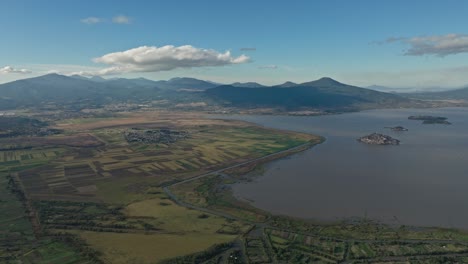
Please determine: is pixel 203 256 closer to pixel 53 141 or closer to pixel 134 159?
pixel 134 159

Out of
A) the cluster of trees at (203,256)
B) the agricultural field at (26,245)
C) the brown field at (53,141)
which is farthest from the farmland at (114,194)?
the cluster of trees at (203,256)

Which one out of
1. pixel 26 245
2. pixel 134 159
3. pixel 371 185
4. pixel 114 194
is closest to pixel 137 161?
pixel 134 159

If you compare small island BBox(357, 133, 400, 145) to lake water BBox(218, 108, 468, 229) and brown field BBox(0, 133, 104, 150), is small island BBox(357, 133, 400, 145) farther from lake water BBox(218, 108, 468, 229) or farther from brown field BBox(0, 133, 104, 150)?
brown field BBox(0, 133, 104, 150)

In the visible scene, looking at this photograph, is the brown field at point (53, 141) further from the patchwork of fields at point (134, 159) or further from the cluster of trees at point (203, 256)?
the cluster of trees at point (203, 256)

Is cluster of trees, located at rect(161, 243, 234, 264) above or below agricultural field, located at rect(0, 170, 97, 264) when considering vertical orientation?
below

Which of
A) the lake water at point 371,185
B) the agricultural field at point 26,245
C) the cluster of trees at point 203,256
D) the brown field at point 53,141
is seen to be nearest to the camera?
the cluster of trees at point 203,256

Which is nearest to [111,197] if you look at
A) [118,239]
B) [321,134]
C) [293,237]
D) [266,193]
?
[118,239]

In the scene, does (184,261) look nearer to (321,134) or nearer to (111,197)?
(111,197)

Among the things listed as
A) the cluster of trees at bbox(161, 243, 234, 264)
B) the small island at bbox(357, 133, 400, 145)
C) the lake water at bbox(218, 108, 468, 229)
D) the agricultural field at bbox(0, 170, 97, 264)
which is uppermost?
the small island at bbox(357, 133, 400, 145)

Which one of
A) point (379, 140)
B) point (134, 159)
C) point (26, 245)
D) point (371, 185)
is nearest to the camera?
point (26, 245)

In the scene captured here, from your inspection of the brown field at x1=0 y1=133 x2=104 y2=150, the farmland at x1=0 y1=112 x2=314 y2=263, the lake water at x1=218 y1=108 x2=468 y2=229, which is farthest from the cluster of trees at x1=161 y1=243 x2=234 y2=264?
the brown field at x1=0 y1=133 x2=104 y2=150
